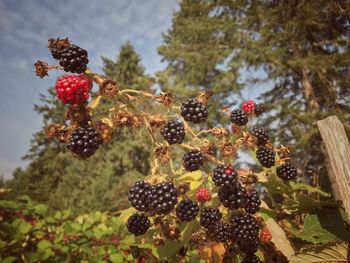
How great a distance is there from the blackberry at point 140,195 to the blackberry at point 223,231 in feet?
2.00

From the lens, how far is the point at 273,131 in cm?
1692

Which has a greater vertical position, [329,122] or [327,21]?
[327,21]

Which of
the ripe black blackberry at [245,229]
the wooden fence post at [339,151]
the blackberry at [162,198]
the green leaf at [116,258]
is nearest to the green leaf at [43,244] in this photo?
the green leaf at [116,258]

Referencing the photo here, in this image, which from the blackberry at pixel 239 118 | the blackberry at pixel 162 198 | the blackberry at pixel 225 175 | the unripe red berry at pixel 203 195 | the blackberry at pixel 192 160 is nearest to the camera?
the blackberry at pixel 162 198

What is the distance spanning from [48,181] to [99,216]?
2210 centimetres

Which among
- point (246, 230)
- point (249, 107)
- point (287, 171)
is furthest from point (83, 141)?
point (287, 171)

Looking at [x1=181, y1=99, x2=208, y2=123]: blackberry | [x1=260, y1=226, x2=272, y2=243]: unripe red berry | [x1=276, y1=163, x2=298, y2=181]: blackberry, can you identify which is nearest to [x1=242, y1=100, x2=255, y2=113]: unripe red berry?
[x1=276, y1=163, x2=298, y2=181]: blackberry

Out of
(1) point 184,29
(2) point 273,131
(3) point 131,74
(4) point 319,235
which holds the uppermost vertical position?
(3) point 131,74

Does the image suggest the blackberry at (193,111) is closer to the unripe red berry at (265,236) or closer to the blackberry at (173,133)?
the blackberry at (173,133)

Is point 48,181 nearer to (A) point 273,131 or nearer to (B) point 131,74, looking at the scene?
(B) point 131,74

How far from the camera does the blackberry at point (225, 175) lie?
233 cm

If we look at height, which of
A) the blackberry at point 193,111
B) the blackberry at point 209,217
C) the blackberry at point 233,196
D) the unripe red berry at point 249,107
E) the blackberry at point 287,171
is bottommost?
the blackberry at point 209,217

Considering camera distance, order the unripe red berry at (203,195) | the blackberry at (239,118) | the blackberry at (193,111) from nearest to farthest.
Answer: the blackberry at (193,111) → the unripe red berry at (203,195) → the blackberry at (239,118)

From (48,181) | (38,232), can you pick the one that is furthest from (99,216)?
(48,181)
